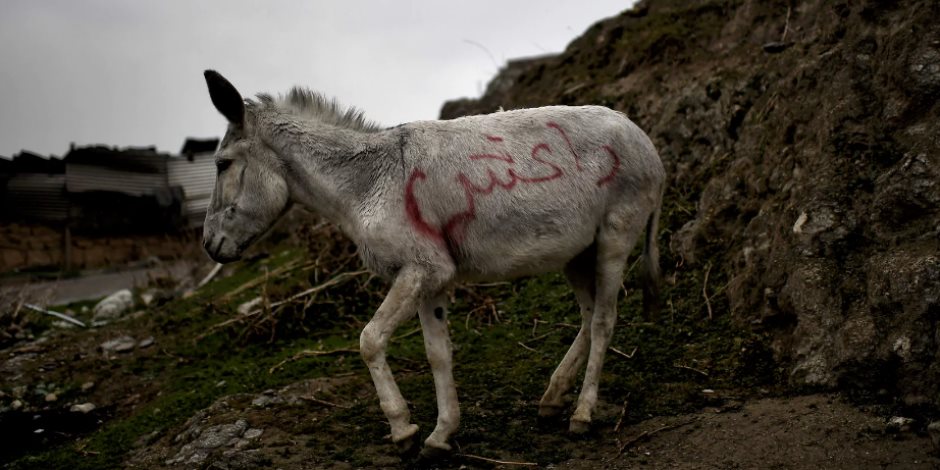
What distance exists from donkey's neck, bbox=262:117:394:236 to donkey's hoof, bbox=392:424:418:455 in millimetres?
1193

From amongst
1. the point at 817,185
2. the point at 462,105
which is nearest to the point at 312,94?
the point at 817,185

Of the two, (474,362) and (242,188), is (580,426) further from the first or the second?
(242,188)

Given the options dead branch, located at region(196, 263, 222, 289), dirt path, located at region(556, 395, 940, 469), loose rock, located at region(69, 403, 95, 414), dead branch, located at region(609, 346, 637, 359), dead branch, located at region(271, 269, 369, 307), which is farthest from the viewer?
dead branch, located at region(196, 263, 222, 289)

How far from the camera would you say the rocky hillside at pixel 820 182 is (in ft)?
14.6

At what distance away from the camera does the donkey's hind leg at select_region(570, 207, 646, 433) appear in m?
4.73

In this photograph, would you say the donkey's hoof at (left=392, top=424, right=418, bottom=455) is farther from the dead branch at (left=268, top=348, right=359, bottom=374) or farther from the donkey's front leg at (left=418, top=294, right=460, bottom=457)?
the dead branch at (left=268, top=348, right=359, bottom=374)

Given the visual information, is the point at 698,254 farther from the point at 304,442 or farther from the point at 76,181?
the point at 76,181

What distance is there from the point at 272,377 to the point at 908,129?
5092 millimetres

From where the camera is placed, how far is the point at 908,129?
16.2 ft

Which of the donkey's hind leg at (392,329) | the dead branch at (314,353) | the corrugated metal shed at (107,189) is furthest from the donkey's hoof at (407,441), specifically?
the corrugated metal shed at (107,189)

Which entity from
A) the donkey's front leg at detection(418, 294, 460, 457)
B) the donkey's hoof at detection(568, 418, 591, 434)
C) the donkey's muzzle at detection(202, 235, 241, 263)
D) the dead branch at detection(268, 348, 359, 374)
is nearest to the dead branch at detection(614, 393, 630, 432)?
the donkey's hoof at detection(568, 418, 591, 434)

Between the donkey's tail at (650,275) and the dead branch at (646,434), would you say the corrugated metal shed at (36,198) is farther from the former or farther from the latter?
the dead branch at (646,434)

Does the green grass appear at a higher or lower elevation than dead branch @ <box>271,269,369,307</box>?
lower

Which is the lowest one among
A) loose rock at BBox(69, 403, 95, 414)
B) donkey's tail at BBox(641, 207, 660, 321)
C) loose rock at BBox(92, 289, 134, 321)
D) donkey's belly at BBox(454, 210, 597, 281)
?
loose rock at BBox(92, 289, 134, 321)
